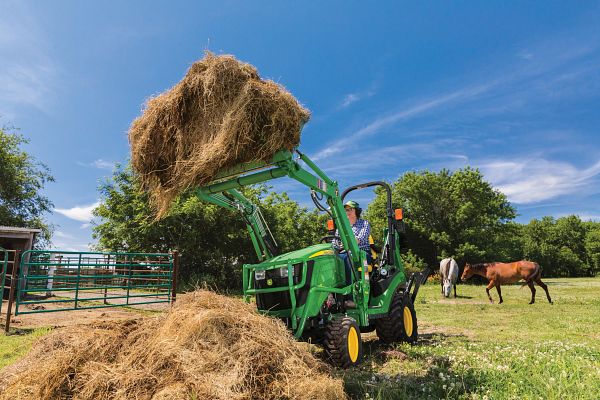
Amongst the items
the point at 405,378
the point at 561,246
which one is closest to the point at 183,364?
the point at 405,378

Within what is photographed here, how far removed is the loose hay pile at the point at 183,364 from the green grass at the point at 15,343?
1999 millimetres

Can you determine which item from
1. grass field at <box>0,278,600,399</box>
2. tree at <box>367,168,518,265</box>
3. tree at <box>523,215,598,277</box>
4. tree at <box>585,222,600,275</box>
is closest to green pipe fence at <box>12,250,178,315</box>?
grass field at <box>0,278,600,399</box>

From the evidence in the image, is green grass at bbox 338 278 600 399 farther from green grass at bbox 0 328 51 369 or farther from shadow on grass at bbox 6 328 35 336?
shadow on grass at bbox 6 328 35 336

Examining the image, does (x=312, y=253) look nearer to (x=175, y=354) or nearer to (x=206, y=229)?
(x=175, y=354)

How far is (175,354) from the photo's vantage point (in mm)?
3160

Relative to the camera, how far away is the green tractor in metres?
4.41

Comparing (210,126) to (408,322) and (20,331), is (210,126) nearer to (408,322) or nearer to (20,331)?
(408,322)

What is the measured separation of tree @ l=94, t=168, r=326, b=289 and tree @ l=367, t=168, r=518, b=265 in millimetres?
17454

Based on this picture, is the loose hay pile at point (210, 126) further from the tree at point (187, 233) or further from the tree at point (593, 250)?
the tree at point (593, 250)

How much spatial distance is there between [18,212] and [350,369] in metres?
33.2

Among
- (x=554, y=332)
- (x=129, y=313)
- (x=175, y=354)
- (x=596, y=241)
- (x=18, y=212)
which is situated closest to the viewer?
(x=175, y=354)

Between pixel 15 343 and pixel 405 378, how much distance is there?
600 cm

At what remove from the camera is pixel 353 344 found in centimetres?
457

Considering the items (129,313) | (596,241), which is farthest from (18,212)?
(596,241)
